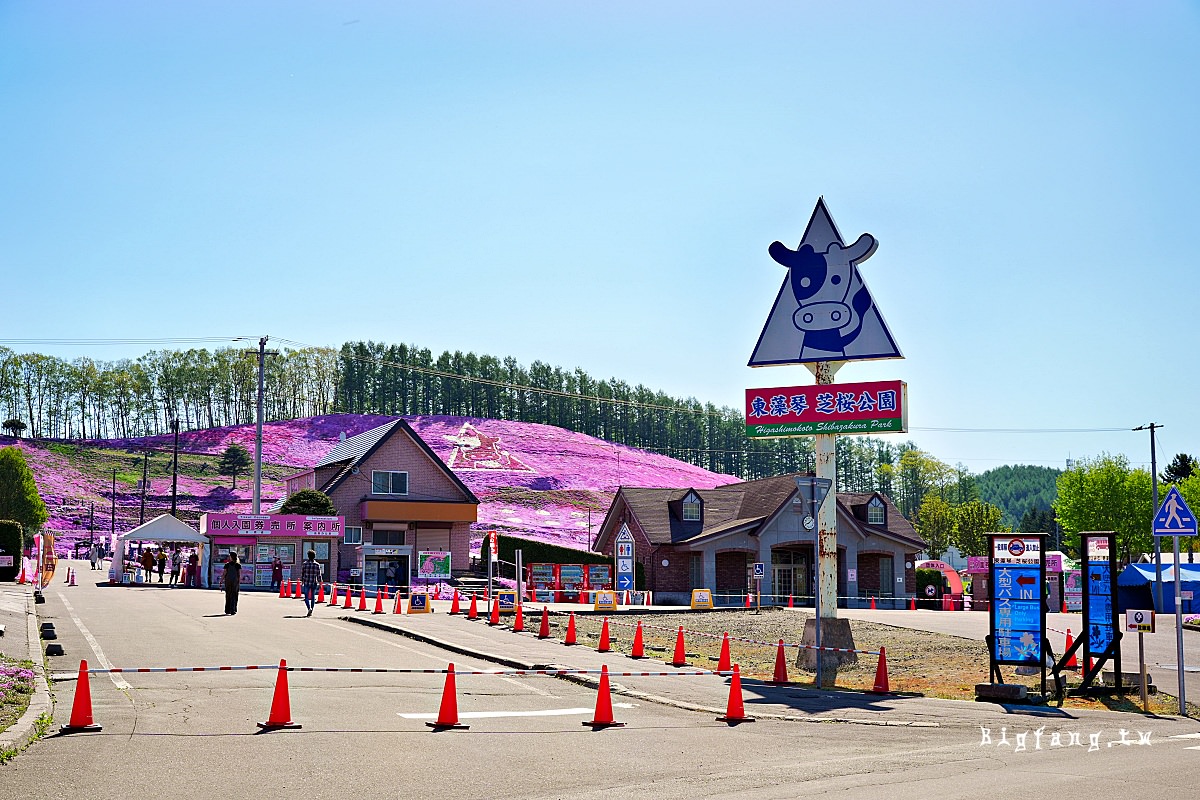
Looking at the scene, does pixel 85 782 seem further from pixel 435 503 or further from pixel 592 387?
pixel 592 387

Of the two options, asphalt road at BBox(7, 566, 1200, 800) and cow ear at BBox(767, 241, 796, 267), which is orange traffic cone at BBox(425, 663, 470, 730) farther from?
cow ear at BBox(767, 241, 796, 267)

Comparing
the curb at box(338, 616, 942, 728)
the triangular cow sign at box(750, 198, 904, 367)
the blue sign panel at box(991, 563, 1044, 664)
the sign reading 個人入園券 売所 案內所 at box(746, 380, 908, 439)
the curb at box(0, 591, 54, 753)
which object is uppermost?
the triangular cow sign at box(750, 198, 904, 367)

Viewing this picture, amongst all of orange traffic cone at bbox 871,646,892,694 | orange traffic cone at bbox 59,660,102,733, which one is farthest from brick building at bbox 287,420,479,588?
orange traffic cone at bbox 59,660,102,733

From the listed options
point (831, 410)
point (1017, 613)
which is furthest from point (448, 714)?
point (831, 410)

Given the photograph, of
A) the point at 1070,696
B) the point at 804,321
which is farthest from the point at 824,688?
the point at 804,321

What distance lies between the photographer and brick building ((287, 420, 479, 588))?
5977 centimetres

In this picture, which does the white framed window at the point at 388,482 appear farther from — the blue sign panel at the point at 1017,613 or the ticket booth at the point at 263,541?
the blue sign panel at the point at 1017,613

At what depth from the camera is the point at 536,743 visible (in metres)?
11.1

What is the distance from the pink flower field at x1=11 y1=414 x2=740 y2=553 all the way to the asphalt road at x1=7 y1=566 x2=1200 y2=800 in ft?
214

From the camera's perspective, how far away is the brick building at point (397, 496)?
196ft

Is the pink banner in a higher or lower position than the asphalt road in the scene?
higher

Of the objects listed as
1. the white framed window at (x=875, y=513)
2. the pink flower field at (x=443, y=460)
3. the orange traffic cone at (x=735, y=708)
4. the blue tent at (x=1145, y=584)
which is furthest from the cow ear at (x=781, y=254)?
the pink flower field at (x=443, y=460)

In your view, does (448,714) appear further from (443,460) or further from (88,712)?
(443,460)

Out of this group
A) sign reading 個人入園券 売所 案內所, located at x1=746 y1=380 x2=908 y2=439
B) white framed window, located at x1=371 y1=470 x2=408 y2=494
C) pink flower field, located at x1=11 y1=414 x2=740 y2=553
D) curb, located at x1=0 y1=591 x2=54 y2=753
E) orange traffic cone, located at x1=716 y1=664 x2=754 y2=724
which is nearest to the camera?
curb, located at x1=0 y1=591 x2=54 y2=753
